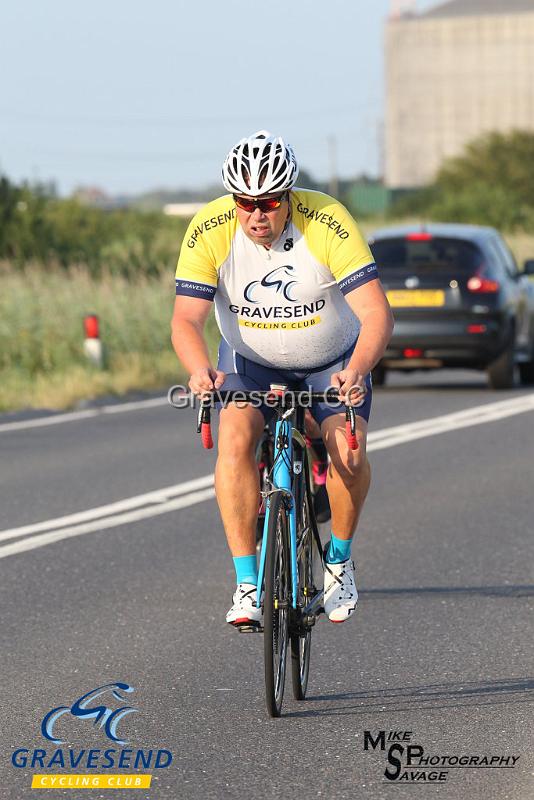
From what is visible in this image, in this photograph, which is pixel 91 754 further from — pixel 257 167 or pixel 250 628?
pixel 257 167

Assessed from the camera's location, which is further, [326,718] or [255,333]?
[255,333]

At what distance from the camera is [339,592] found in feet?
20.5

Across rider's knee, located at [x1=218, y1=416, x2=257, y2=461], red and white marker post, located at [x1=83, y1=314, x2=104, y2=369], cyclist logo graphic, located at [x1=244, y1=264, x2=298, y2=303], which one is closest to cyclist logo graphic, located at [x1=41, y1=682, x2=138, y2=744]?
rider's knee, located at [x1=218, y1=416, x2=257, y2=461]

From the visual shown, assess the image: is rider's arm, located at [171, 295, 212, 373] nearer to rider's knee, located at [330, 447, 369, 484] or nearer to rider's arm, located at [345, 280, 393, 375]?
rider's arm, located at [345, 280, 393, 375]

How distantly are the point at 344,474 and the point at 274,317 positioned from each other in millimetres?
647

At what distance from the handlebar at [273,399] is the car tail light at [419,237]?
12033mm

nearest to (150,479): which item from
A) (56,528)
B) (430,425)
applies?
(56,528)

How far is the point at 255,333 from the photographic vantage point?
20.3ft

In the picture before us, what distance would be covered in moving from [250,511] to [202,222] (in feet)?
3.52

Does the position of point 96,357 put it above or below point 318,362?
below

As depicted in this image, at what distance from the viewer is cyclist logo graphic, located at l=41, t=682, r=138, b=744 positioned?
5.52 m

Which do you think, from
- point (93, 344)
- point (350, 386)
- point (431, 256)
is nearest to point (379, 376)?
point (431, 256)

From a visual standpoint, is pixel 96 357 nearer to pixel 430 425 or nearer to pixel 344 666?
pixel 430 425

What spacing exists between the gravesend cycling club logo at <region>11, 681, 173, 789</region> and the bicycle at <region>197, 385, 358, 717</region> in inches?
20.0
